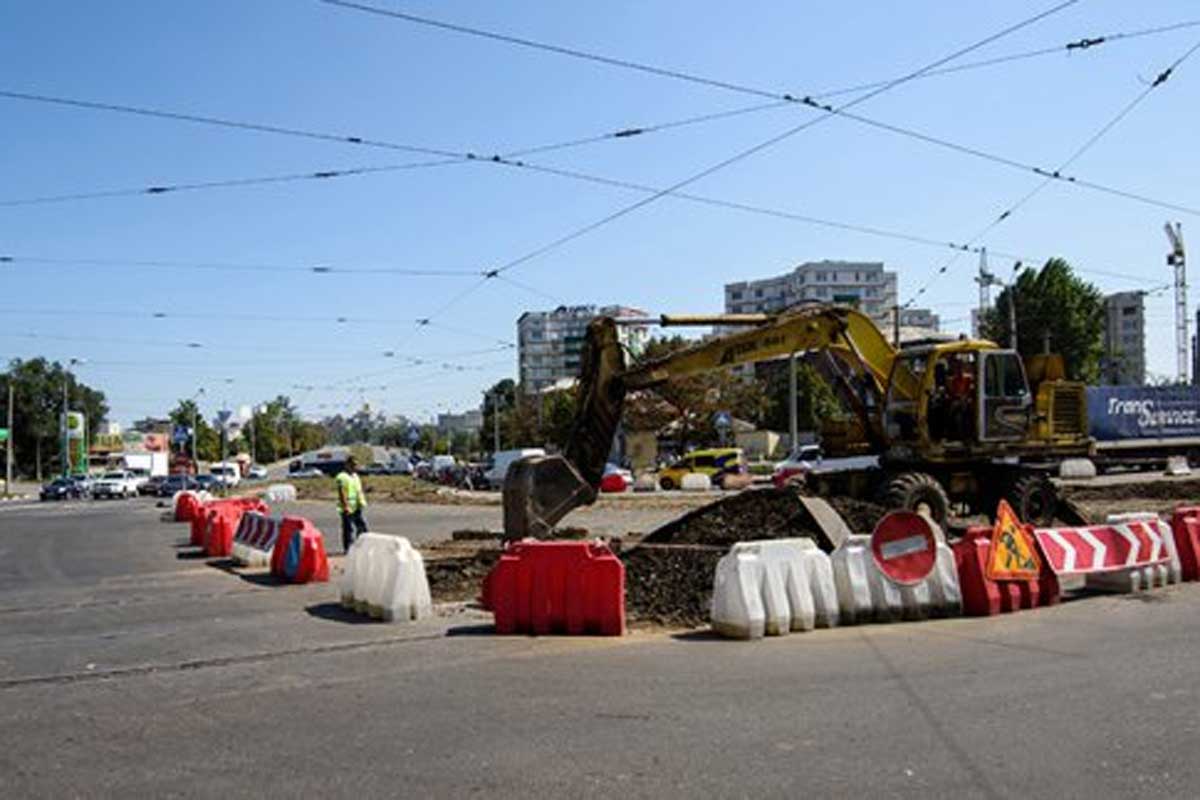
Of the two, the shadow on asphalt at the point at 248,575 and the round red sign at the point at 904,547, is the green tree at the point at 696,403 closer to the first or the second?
the shadow on asphalt at the point at 248,575

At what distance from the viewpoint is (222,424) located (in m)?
42.3

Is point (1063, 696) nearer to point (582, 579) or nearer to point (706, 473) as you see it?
point (582, 579)

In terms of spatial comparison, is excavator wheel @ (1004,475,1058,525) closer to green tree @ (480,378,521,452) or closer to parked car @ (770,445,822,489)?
parked car @ (770,445,822,489)

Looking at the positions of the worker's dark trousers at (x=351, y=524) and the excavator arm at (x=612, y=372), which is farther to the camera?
the worker's dark trousers at (x=351, y=524)

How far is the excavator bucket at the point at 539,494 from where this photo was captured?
16.5m

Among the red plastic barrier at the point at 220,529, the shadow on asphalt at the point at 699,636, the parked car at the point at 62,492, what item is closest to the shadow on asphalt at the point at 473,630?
the shadow on asphalt at the point at 699,636

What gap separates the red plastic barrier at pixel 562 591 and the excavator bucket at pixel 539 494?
564 centimetres

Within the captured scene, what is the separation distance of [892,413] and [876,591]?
767 cm

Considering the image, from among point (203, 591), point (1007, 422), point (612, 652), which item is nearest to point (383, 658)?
point (612, 652)

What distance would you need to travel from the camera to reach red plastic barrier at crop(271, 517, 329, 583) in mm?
15625

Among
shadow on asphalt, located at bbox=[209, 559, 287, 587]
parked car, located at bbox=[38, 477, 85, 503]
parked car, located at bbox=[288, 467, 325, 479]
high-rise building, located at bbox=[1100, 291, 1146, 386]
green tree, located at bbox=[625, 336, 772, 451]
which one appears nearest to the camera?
shadow on asphalt, located at bbox=[209, 559, 287, 587]

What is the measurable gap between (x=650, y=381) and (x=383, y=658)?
338 inches

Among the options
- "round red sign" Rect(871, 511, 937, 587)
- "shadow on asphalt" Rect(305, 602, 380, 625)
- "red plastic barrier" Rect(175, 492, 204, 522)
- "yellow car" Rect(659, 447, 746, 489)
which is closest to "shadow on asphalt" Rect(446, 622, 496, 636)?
"shadow on asphalt" Rect(305, 602, 380, 625)

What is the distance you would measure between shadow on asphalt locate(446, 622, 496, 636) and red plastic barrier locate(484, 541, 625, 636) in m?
0.19
